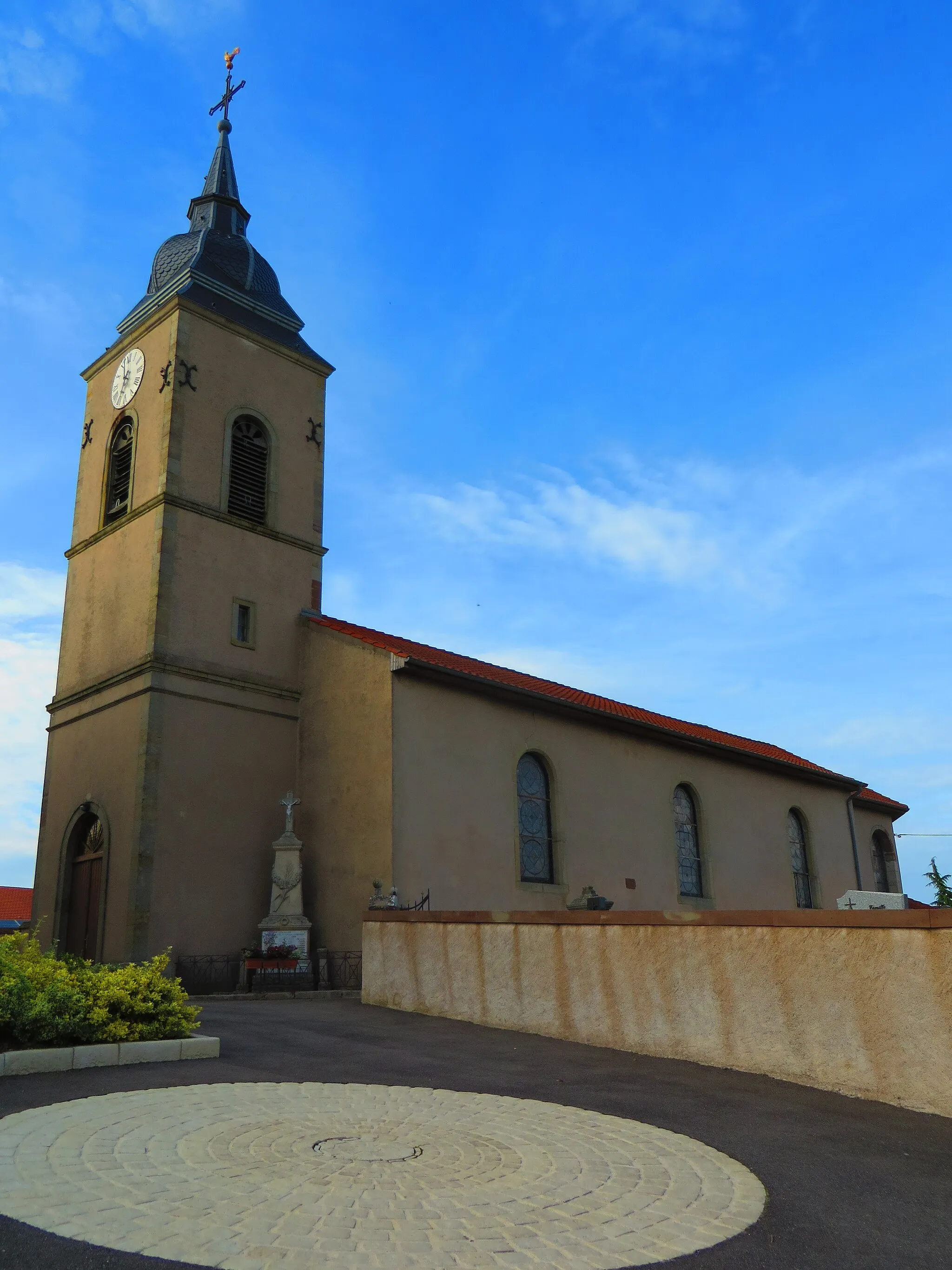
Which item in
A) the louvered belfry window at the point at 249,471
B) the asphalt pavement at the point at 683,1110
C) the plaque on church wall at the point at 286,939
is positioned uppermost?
the louvered belfry window at the point at 249,471

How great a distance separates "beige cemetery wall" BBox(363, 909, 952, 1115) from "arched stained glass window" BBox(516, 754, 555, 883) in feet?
22.9

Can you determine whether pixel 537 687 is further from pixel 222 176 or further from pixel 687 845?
pixel 222 176

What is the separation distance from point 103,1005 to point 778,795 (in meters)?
21.7

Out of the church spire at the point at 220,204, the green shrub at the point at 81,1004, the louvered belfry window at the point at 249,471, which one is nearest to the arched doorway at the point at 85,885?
the louvered belfry window at the point at 249,471

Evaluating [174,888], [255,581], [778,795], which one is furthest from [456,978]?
[778,795]

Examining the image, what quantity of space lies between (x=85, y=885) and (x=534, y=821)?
27.5 ft

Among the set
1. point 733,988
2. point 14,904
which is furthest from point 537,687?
point 14,904

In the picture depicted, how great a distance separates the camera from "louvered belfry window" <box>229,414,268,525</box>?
20.6 m

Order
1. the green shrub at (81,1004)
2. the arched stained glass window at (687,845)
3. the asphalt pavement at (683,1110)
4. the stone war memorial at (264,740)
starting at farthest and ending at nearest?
the arched stained glass window at (687,845), the stone war memorial at (264,740), the green shrub at (81,1004), the asphalt pavement at (683,1110)

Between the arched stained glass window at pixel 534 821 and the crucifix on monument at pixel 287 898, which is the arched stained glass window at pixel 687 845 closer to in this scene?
the arched stained glass window at pixel 534 821

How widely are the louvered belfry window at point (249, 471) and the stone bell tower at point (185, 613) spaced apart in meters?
0.04

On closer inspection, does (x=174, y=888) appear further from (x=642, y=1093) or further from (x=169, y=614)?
(x=642, y=1093)

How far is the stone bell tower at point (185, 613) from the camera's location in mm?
17531

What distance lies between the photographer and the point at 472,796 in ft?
59.4
